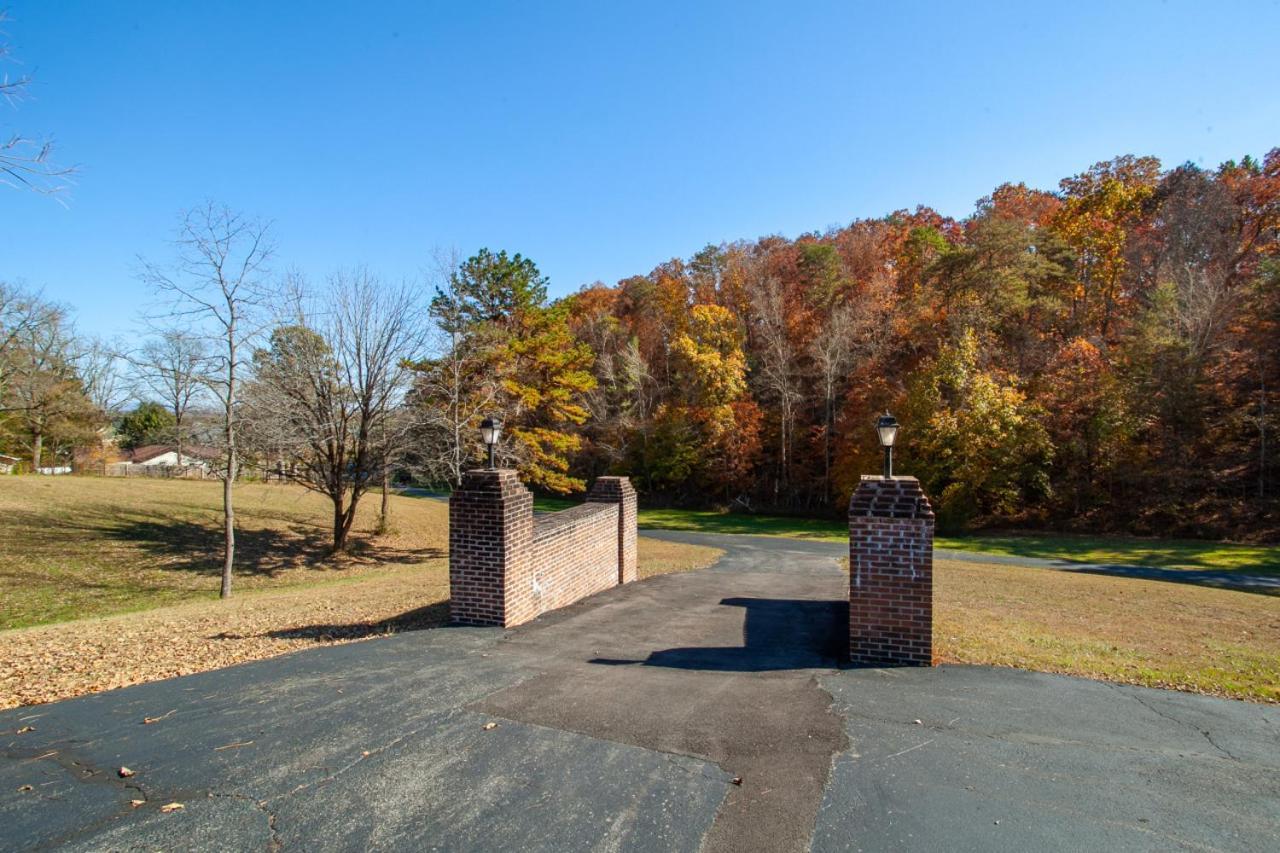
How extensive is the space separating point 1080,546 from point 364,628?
24202mm

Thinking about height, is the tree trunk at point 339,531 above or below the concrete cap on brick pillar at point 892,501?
below

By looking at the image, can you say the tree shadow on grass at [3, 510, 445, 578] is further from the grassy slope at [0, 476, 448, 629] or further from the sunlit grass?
the sunlit grass

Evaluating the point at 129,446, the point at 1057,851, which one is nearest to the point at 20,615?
the point at 1057,851

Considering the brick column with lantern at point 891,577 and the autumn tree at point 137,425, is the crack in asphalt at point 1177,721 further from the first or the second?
the autumn tree at point 137,425

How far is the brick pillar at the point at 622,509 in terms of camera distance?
39.9 ft

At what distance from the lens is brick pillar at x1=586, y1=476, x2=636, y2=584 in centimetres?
1216

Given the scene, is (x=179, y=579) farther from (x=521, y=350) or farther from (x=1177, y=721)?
(x=1177, y=721)

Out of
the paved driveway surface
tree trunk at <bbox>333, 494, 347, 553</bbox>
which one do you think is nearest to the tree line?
tree trunk at <bbox>333, 494, 347, 553</bbox>

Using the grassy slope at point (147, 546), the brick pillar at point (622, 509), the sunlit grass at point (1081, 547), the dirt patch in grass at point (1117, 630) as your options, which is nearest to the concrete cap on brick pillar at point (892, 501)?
the dirt patch in grass at point (1117, 630)

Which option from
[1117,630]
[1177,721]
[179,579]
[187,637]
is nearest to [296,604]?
[187,637]

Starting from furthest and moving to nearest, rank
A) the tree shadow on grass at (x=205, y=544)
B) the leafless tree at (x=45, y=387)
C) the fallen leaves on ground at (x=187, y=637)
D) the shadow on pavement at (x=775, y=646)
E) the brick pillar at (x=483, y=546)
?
1. the leafless tree at (x=45, y=387)
2. the tree shadow on grass at (x=205, y=544)
3. the brick pillar at (x=483, y=546)
4. the shadow on pavement at (x=775, y=646)
5. the fallen leaves on ground at (x=187, y=637)

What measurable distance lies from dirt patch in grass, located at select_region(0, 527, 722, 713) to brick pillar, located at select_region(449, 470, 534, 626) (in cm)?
64

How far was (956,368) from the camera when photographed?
2603 cm

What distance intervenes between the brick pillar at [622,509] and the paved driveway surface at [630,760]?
224 inches
